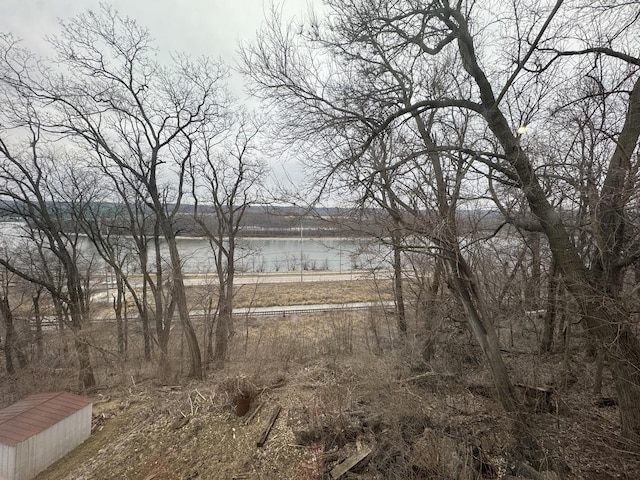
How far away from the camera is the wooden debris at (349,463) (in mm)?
3834

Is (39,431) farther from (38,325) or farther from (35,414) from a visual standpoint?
(38,325)

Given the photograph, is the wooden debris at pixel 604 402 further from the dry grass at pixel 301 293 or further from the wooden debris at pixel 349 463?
the dry grass at pixel 301 293

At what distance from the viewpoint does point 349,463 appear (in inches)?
156

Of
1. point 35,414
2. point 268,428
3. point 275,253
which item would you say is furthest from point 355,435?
point 275,253

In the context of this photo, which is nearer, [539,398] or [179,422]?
[539,398]

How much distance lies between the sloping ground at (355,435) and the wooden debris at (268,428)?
0.07 metres

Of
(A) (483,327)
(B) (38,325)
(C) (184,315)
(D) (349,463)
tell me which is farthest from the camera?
(B) (38,325)

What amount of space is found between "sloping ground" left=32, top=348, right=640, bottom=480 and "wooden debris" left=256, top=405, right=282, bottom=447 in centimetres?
7

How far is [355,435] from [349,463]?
63 cm

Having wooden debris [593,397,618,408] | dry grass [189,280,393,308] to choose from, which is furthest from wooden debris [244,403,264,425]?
dry grass [189,280,393,308]

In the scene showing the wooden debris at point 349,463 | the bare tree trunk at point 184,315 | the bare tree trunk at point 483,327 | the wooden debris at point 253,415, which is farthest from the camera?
the bare tree trunk at point 184,315

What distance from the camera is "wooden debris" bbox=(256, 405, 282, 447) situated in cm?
484

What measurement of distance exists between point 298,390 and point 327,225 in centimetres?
381

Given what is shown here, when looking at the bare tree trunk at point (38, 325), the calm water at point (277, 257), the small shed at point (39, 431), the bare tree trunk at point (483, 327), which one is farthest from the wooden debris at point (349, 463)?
the bare tree trunk at point (38, 325)
